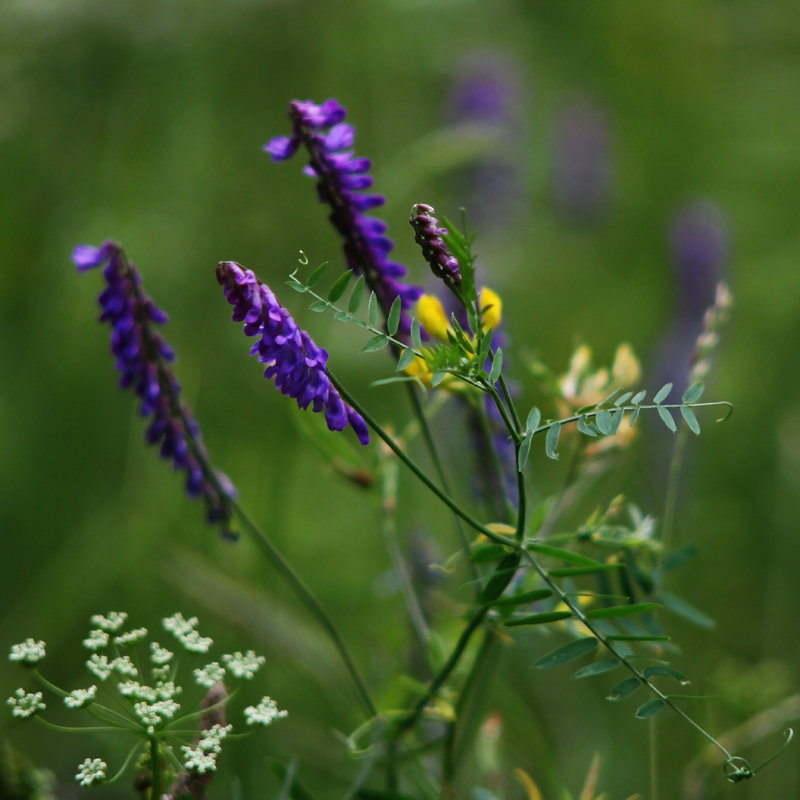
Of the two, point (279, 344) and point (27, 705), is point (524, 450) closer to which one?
point (279, 344)

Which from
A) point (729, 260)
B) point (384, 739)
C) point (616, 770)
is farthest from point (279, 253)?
point (384, 739)

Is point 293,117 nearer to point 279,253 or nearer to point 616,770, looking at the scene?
point 616,770

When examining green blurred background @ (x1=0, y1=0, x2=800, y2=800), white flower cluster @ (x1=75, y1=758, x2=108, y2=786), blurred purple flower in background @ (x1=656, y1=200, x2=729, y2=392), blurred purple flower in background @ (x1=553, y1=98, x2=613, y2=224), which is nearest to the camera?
white flower cluster @ (x1=75, y1=758, x2=108, y2=786)

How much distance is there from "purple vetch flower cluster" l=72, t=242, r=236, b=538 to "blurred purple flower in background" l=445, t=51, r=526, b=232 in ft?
5.85

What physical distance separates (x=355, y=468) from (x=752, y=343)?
153 cm

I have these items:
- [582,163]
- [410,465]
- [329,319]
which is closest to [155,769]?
[410,465]

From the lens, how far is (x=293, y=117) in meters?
0.74

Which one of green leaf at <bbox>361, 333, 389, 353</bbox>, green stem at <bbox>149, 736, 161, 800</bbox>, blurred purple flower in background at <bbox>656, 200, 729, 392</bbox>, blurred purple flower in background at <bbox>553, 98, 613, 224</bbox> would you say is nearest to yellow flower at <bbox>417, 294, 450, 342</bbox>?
green leaf at <bbox>361, 333, 389, 353</bbox>

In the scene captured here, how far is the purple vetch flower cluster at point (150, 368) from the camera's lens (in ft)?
2.41

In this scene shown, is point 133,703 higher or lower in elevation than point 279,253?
lower

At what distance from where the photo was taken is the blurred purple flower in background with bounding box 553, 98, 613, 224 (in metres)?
2.57

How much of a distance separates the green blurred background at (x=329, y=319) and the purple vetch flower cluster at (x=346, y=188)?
0.24 meters

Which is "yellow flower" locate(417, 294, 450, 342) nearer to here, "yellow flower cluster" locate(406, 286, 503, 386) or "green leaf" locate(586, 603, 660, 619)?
"yellow flower cluster" locate(406, 286, 503, 386)

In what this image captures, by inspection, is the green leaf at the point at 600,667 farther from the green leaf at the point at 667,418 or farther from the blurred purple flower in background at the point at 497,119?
the blurred purple flower in background at the point at 497,119
